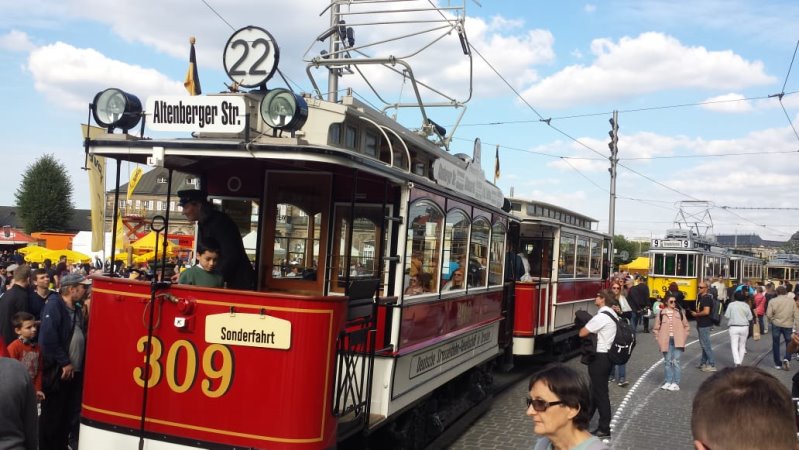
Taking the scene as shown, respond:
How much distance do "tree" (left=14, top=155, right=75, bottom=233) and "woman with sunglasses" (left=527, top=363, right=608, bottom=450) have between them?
253ft

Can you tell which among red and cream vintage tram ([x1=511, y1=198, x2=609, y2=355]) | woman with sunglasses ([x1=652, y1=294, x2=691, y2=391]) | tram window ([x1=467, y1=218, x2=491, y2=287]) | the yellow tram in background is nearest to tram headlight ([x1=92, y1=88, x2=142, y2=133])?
tram window ([x1=467, y1=218, x2=491, y2=287])

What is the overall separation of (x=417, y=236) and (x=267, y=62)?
204 centimetres

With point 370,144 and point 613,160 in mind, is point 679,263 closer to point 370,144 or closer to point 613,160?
point 613,160

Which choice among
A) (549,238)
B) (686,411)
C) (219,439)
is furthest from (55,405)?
(549,238)

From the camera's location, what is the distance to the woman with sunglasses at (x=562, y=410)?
2766 millimetres

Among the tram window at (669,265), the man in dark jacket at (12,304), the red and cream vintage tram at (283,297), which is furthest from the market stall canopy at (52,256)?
the tram window at (669,265)

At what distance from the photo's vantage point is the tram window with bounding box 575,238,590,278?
1480 centimetres

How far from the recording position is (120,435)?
4953 millimetres

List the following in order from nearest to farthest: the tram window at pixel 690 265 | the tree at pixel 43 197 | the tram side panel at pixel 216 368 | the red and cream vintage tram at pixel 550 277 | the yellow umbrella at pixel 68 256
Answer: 1. the tram side panel at pixel 216 368
2. the red and cream vintage tram at pixel 550 277
3. the yellow umbrella at pixel 68 256
4. the tram window at pixel 690 265
5. the tree at pixel 43 197

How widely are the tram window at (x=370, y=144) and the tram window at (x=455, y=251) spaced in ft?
3.52

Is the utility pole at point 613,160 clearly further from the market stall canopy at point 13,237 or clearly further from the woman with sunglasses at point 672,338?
the market stall canopy at point 13,237

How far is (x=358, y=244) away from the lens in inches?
249

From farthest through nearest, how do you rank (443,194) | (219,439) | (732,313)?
(732,313) → (443,194) → (219,439)

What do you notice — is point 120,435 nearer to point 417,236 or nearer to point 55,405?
point 55,405
